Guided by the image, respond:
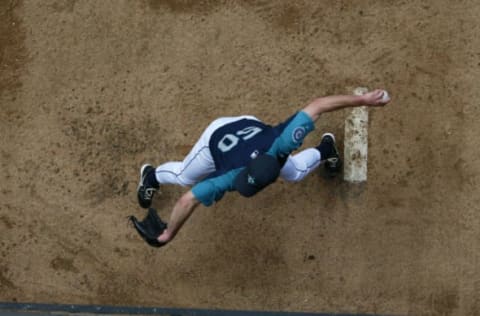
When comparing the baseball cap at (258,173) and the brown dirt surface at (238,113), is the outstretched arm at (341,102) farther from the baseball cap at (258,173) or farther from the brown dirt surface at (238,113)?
the brown dirt surface at (238,113)

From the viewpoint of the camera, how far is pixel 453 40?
13.6ft

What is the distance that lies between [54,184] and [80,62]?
3.24ft

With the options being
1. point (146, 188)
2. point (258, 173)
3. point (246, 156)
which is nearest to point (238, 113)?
point (146, 188)

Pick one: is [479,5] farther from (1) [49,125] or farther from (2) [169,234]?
(1) [49,125]

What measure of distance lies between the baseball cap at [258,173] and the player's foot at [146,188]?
118cm

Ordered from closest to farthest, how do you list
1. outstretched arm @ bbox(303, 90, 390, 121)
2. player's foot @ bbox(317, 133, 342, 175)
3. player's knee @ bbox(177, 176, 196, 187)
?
Answer: outstretched arm @ bbox(303, 90, 390, 121), player's knee @ bbox(177, 176, 196, 187), player's foot @ bbox(317, 133, 342, 175)

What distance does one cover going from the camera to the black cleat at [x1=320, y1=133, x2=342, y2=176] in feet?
13.2

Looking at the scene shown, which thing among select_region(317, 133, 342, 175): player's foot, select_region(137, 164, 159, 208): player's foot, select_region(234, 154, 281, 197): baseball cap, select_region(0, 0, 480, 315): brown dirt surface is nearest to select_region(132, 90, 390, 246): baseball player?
select_region(234, 154, 281, 197): baseball cap

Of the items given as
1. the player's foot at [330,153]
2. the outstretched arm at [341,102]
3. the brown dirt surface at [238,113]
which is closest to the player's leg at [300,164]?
the player's foot at [330,153]

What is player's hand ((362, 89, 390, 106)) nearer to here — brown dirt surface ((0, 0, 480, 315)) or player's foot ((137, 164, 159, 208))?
brown dirt surface ((0, 0, 480, 315))

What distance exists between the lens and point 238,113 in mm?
4277

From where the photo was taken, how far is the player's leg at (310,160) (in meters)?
3.69

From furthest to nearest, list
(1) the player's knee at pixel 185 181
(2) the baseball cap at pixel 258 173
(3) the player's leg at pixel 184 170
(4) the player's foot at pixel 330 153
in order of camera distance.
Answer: (4) the player's foot at pixel 330 153 → (1) the player's knee at pixel 185 181 → (3) the player's leg at pixel 184 170 → (2) the baseball cap at pixel 258 173

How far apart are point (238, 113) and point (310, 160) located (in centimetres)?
78
